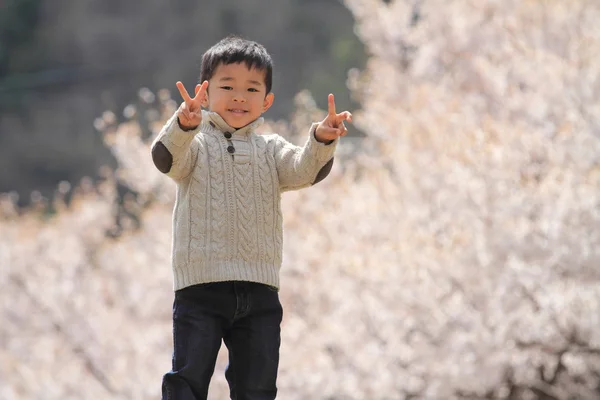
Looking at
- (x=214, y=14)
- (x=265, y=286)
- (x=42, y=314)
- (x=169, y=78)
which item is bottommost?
(x=265, y=286)

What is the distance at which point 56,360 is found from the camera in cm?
1398

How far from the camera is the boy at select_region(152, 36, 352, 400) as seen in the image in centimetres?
302

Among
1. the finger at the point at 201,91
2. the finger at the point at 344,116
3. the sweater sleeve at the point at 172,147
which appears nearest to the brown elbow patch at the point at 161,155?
the sweater sleeve at the point at 172,147

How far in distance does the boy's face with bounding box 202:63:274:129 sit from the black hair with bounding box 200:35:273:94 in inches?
0.6

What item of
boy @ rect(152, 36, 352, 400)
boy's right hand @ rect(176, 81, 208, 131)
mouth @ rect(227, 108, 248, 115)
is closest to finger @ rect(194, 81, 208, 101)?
boy's right hand @ rect(176, 81, 208, 131)

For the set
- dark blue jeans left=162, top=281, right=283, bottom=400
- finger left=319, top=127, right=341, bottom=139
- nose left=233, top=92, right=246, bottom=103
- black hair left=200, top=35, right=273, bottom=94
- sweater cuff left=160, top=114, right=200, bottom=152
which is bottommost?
dark blue jeans left=162, top=281, right=283, bottom=400

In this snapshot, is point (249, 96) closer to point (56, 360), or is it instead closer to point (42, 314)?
point (56, 360)

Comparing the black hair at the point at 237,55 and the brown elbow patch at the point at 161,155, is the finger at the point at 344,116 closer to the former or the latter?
the black hair at the point at 237,55

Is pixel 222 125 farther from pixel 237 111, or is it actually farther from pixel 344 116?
pixel 344 116

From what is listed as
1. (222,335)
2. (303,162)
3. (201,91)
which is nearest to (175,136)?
(201,91)

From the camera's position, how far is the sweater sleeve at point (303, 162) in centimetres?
306

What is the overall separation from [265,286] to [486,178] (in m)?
6.11

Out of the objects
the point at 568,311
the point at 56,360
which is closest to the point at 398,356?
the point at 568,311

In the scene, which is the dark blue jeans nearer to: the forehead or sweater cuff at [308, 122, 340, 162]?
sweater cuff at [308, 122, 340, 162]
